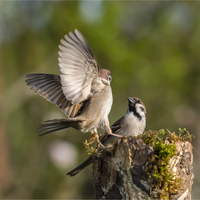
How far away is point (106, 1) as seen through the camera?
587 inches

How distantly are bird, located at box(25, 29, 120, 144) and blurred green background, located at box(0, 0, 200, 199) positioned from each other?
22.5 feet

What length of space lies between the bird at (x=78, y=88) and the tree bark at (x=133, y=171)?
119cm

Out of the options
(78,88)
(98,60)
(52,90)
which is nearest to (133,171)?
(78,88)

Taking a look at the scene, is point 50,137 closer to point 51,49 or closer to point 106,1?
point 51,49

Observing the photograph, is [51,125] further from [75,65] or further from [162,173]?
[162,173]

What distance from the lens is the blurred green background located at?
12.6 m

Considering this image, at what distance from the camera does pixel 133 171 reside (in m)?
3.25

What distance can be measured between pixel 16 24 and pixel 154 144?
1380cm

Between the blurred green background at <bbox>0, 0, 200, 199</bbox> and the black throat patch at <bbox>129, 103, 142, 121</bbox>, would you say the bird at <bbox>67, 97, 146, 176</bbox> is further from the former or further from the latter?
the blurred green background at <bbox>0, 0, 200, 199</bbox>

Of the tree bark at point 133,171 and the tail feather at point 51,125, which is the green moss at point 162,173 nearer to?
the tree bark at point 133,171

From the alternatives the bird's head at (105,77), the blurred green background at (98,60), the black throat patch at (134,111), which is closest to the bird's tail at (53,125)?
the bird's head at (105,77)

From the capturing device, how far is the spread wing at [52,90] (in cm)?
496

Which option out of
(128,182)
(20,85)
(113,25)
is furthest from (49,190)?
(128,182)

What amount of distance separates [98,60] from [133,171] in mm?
11636
